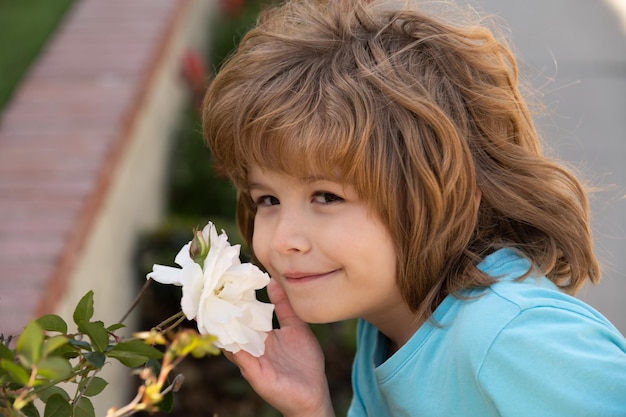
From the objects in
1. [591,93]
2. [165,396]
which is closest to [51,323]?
[165,396]

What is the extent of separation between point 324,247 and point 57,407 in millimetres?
599

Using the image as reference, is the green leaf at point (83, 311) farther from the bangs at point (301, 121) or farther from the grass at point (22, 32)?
the grass at point (22, 32)

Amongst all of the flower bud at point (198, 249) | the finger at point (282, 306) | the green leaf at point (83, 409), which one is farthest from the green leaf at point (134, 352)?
the finger at point (282, 306)

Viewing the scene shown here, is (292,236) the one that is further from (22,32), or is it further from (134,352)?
(22,32)

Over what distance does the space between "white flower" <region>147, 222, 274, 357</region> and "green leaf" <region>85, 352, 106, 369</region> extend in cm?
17

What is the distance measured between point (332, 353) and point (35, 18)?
218cm

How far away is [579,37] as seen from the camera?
6.29 m

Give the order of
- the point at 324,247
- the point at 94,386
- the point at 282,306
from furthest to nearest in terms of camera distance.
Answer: the point at 282,306
the point at 324,247
the point at 94,386

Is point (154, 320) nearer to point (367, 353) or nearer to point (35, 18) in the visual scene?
point (367, 353)

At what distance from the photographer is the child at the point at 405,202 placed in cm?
174

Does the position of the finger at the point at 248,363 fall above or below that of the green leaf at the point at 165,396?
below

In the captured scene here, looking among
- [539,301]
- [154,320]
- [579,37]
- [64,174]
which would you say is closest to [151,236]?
[154,320]

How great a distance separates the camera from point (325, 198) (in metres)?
1.83

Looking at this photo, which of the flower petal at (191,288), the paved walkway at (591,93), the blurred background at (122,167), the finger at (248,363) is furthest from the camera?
the paved walkway at (591,93)
